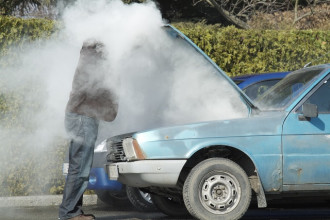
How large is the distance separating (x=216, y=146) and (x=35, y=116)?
417 centimetres

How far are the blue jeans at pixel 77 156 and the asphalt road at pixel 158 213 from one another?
1.00 metres

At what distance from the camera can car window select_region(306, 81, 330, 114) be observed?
723 centimetres

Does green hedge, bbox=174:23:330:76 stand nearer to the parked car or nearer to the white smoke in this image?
the white smoke

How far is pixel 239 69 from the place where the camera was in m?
11.9

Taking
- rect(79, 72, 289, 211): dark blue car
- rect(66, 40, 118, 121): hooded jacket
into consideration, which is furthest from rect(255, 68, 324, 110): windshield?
rect(79, 72, 289, 211): dark blue car

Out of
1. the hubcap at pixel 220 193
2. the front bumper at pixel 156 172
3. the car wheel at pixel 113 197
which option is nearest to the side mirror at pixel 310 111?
the hubcap at pixel 220 193

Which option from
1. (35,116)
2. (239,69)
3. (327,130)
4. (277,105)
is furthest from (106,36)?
(239,69)

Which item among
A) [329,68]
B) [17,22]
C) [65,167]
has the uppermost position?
[17,22]

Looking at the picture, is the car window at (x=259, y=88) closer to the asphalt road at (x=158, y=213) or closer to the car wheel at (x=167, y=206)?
the asphalt road at (x=158, y=213)

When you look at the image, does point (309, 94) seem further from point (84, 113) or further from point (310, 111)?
point (84, 113)

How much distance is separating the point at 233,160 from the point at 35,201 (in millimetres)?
4010

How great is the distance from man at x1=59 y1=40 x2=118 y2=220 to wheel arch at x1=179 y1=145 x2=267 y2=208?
981 mm

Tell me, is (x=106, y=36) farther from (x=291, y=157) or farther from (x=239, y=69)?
(x=239, y=69)

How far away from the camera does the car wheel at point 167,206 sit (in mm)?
8133
